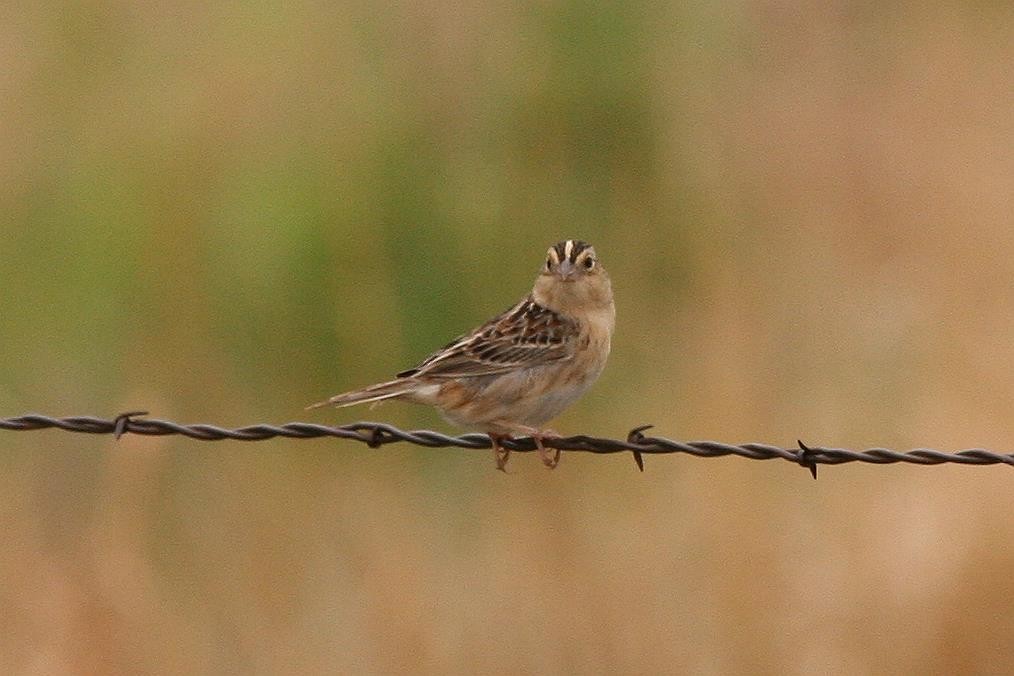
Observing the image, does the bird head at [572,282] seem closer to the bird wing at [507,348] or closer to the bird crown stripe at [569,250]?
the bird crown stripe at [569,250]

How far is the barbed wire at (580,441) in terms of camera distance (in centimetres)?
577

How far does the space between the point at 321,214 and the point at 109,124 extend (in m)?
1.75

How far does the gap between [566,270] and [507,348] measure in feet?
1.92

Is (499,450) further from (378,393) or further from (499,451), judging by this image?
(378,393)

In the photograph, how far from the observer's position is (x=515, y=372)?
7.49 meters

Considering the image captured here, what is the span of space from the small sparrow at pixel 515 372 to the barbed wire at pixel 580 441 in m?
1.09

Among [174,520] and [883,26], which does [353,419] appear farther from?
[883,26]

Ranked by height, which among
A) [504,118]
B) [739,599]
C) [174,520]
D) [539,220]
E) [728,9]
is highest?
[728,9]

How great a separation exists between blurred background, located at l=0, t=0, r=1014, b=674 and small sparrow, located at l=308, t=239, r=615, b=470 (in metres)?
1.02

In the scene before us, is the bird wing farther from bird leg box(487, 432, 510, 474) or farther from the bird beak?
bird leg box(487, 432, 510, 474)

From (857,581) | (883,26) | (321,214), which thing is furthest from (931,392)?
(883,26)

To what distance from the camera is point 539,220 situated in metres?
11.4

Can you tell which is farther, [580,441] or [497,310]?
[497,310]

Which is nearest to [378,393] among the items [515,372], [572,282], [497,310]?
[515,372]
